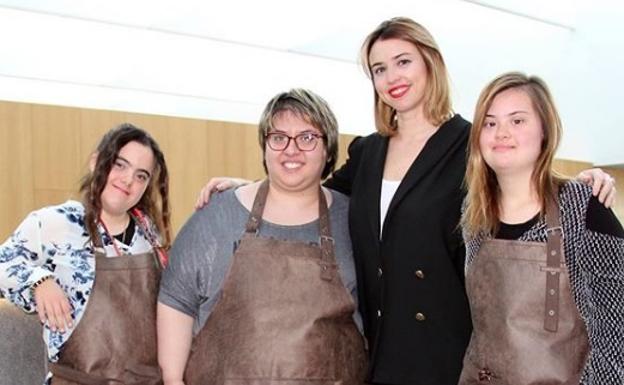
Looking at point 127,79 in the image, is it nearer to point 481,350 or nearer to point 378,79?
point 378,79

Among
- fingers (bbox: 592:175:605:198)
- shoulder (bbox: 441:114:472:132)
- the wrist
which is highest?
shoulder (bbox: 441:114:472:132)

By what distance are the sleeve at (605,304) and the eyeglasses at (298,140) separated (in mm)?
704

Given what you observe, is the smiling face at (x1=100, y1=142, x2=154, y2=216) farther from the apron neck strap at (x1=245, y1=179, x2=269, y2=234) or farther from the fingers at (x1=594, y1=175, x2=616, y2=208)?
the fingers at (x1=594, y1=175, x2=616, y2=208)

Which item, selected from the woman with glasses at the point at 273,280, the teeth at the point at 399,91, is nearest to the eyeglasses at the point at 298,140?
the woman with glasses at the point at 273,280

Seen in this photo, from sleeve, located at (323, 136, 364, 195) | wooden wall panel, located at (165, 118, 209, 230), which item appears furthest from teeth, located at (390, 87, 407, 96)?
wooden wall panel, located at (165, 118, 209, 230)

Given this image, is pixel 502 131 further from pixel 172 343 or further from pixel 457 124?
pixel 172 343

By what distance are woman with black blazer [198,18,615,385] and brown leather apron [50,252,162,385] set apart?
0.28 meters

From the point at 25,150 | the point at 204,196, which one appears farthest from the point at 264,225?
the point at 25,150

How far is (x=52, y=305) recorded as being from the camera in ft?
5.65

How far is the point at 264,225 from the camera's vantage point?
6.19 ft

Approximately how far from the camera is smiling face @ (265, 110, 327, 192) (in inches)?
74.0

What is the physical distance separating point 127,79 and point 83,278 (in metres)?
5.05

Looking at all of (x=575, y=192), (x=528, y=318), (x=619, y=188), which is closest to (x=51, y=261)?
(x=528, y=318)

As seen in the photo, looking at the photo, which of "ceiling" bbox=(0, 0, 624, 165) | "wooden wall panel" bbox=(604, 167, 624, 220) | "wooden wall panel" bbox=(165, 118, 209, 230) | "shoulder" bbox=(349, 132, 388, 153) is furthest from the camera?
"wooden wall panel" bbox=(604, 167, 624, 220)
